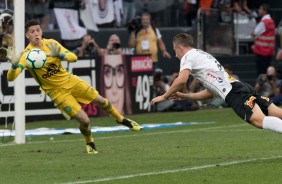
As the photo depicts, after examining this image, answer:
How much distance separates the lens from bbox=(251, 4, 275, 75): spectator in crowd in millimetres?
28250

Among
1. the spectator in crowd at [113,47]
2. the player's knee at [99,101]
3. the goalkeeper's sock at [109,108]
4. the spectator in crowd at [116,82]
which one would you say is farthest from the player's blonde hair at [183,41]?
the spectator in crowd at [113,47]

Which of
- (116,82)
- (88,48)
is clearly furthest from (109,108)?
(88,48)

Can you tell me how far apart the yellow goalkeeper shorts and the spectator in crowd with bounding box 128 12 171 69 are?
9.91 meters

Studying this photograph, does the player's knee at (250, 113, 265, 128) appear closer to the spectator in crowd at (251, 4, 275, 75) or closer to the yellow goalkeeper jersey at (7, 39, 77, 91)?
the yellow goalkeeper jersey at (7, 39, 77, 91)

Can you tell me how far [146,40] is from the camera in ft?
86.3

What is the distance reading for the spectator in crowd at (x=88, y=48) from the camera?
81.0 ft

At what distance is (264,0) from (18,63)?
17.4 m

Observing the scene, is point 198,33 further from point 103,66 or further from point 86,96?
point 86,96

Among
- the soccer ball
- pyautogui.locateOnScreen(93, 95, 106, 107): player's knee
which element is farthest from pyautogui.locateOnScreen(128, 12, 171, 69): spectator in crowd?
the soccer ball

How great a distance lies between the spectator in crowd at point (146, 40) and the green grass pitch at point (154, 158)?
5.69 meters

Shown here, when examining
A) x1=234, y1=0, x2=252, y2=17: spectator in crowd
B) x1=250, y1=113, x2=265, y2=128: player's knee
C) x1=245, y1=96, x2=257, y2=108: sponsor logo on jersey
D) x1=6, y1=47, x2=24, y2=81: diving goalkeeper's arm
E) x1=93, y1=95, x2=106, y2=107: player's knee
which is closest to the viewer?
x1=250, y1=113, x2=265, y2=128: player's knee

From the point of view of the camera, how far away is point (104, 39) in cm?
2702

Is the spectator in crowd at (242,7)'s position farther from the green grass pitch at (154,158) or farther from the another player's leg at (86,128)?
the another player's leg at (86,128)

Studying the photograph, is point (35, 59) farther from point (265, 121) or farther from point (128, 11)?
point (128, 11)
